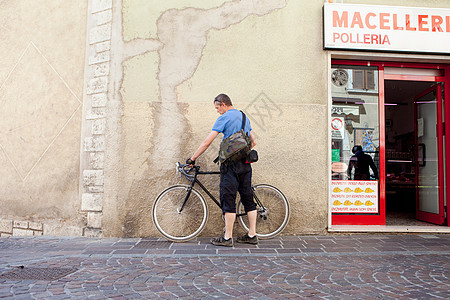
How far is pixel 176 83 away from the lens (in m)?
5.98

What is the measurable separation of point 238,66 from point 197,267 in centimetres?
335

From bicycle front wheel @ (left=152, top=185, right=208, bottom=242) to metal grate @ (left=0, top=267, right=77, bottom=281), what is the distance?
1.65 meters

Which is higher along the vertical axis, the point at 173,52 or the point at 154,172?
the point at 173,52

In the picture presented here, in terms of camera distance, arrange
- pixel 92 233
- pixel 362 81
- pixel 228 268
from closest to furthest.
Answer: pixel 228 268 < pixel 92 233 < pixel 362 81

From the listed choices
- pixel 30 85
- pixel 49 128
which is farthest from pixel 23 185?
pixel 30 85

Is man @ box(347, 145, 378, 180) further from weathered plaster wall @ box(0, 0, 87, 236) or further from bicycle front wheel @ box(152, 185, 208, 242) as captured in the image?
weathered plaster wall @ box(0, 0, 87, 236)

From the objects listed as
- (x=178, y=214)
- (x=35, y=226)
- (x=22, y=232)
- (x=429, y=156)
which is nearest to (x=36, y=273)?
(x=178, y=214)

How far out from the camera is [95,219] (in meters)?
5.82

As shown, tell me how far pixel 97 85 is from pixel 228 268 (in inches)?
148

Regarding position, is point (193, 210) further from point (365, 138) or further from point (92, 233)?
point (365, 138)

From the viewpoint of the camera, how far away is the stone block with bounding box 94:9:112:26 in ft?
20.0

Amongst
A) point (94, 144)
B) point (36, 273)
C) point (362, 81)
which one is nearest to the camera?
point (36, 273)

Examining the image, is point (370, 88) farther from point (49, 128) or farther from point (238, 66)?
point (49, 128)

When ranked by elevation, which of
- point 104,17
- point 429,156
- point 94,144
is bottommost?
point 429,156
